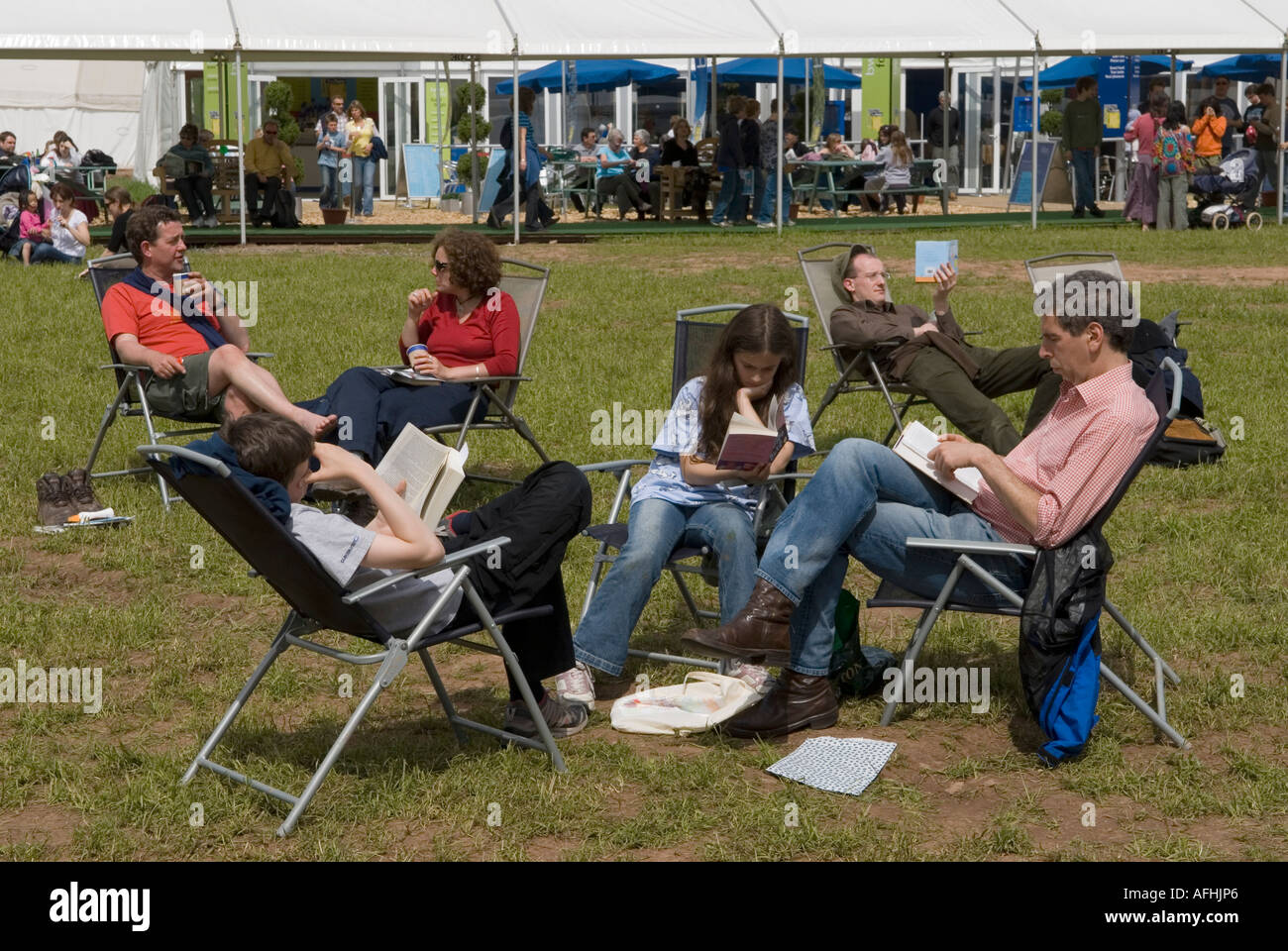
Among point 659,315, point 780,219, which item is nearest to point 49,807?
A: point 659,315

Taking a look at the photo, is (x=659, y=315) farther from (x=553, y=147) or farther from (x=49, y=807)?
(x=553, y=147)

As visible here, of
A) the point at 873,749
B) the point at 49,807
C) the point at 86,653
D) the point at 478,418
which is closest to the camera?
the point at 49,807

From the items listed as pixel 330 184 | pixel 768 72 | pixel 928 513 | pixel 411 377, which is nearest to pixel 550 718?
pixel 928 513

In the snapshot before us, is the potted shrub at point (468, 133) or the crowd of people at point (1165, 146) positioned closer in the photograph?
the crowd of people at point (1165, 146)

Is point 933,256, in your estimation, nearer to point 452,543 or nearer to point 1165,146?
point 452,543

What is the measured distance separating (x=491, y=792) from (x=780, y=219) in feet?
48.6

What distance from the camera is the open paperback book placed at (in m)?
4.51

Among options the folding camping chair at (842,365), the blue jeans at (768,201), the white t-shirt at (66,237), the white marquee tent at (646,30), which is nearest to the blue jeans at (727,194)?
the blue jeans at (768,201)

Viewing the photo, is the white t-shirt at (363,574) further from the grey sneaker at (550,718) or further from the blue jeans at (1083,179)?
the blue jeans at (1083,179)

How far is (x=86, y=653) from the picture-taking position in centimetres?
508

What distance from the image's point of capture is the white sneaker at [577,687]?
443cm

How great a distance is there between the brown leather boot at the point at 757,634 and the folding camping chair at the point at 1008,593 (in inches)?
9.7

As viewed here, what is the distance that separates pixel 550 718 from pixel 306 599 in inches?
33.5

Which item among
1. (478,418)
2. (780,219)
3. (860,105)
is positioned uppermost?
(860,105)
